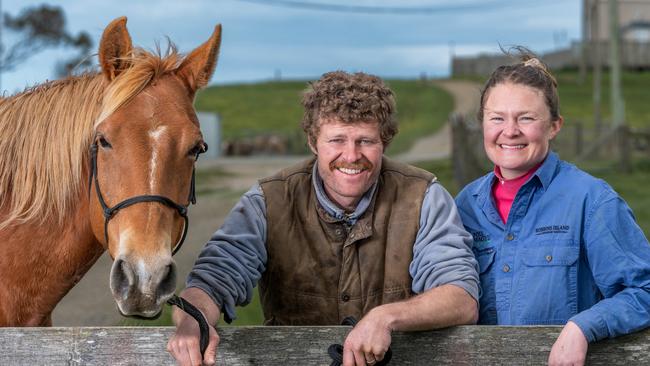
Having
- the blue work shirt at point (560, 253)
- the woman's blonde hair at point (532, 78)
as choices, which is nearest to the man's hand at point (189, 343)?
the blue work shirt at point (560, 253)

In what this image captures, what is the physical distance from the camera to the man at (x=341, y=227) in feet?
10.5

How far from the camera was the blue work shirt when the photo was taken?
2939 millimetres

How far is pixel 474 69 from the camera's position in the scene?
69.4 metres

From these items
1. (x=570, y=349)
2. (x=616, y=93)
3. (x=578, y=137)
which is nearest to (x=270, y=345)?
(x=570, y=349)

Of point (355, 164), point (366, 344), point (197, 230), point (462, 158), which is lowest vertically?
point (462, 158)

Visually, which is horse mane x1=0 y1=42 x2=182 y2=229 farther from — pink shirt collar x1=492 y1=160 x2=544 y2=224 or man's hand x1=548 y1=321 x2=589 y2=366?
man's hand x1=548 y1=321 x2=589 y2=366

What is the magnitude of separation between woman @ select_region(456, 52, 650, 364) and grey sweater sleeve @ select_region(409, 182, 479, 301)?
14 centimetres

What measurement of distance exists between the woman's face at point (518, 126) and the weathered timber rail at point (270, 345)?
704 millimetres

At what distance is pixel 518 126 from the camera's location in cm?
321

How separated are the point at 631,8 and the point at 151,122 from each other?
6221 centimetres

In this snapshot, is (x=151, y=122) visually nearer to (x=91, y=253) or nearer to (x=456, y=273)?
(x=91, y=253)

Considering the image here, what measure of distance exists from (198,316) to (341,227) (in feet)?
2.94

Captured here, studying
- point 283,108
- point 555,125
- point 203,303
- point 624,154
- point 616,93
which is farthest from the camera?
point 283,108

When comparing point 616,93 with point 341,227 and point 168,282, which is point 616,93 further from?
point 168,282
